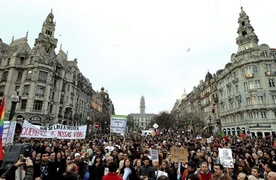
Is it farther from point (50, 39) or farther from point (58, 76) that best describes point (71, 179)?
point (50, 39)

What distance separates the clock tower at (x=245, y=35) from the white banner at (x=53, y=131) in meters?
46.3

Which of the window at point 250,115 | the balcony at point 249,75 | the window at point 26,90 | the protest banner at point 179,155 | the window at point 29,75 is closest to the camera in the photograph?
the protest banner at point 179,155

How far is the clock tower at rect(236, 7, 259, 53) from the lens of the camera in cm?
4702

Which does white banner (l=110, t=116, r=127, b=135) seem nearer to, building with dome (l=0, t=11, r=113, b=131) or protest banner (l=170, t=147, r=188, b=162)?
protest banner (l=170, t=147, r=188, b=162)

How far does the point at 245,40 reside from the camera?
48.2 meters

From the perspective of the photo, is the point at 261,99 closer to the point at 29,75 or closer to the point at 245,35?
the point at 245,35

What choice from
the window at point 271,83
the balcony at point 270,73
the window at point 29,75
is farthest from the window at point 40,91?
the window at point 271,83

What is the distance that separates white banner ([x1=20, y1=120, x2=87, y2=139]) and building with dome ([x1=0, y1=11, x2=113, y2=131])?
20.7 metres

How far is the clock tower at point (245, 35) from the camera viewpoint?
154 ft

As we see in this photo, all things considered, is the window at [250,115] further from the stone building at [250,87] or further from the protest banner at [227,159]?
the protest banner at [227,159]

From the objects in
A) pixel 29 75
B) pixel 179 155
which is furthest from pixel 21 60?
pixel 179 155

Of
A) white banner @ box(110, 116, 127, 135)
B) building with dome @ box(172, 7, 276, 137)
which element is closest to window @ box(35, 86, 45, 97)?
white banner @ box(110, 116, 127, 135)

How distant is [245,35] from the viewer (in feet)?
161

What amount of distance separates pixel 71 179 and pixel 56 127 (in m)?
14.3
